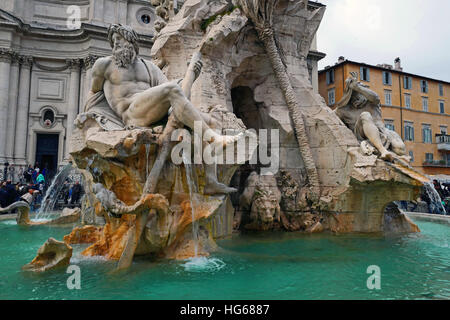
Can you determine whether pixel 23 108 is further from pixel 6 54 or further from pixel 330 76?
pixel 330 76

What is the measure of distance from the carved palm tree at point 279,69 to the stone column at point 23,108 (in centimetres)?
2209

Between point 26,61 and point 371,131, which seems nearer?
point 371,131

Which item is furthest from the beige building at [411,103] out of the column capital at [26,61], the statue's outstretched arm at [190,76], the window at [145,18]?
the statue's outstretched arm at [190,76]

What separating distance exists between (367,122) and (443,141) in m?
29.6

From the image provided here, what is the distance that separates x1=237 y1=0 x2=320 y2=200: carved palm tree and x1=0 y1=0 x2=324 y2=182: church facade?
18.7m

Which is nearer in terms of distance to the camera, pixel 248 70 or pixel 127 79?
pixel 127 79

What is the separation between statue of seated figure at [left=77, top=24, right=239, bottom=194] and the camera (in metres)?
4.35

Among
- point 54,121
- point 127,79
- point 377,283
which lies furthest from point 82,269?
point 54,121

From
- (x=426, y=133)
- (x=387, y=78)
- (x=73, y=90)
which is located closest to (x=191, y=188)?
(x=73, y=90)

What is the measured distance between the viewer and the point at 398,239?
20.5ft

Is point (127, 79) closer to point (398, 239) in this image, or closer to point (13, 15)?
point (398, 239)

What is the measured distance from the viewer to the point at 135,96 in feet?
15.4

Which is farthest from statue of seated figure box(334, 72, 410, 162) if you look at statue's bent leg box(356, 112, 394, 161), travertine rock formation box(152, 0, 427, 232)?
travertine rock formation box(152, 0, 427, 232)

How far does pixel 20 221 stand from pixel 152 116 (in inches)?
205
